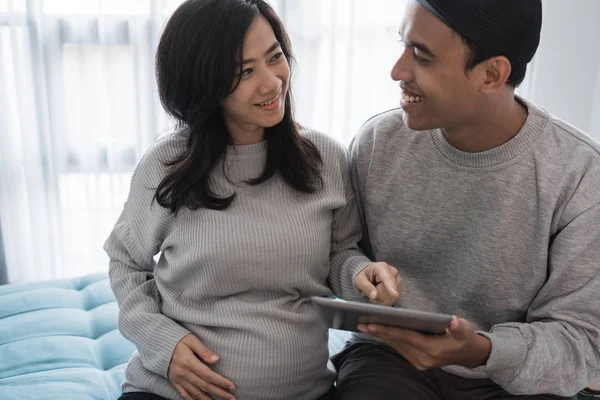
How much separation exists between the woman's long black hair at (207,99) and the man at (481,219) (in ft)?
0.68

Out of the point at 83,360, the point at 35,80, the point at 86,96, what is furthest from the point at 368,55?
the point at 83,360

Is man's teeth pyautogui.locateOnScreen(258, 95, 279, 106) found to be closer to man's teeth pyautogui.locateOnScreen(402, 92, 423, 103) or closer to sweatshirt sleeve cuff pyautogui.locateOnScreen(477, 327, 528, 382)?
man's teeth pyautogui.locateOnScreen(402, 92, 423, 103)

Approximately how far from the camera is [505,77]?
1.21m

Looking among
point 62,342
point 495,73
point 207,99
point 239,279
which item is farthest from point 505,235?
point 62,342

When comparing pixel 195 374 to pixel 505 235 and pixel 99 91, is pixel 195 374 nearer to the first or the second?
pixel 505 235

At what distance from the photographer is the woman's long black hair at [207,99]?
47.8 inches

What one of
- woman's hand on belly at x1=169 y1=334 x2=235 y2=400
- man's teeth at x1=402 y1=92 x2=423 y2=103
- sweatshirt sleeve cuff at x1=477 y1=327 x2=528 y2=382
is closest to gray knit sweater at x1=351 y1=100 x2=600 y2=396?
sweatshirt sleeve cuff at x1=477 y1=327 x2=528 y2=382

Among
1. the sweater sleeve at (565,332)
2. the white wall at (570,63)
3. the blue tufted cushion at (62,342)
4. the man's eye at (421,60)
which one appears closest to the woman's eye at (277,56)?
the man's eye at (421,60)

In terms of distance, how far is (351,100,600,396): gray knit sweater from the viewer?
1186 mm

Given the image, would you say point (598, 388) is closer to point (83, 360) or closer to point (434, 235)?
point (434, 235)

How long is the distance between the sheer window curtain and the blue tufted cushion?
1.92 feet

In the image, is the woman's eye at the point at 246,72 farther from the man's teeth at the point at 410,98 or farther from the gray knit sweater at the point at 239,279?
the man's teeth at the point at 410,98

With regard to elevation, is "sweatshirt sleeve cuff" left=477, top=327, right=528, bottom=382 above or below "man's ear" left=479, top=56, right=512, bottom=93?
below

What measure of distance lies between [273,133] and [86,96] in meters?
1.44
